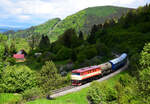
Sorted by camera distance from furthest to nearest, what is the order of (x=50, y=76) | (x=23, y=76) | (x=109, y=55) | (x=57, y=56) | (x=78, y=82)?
(x=57, y=56)
(x=109, y=55)
(x=78, y=82)
(x=23, y=76)
(x=50, y=76)

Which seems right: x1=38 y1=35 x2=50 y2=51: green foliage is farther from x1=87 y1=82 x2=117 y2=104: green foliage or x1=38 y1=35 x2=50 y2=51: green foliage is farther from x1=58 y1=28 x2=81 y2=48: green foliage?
x1=87 y1=82 x2=117 y2=104: green foliage

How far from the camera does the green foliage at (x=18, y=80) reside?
32688 mm

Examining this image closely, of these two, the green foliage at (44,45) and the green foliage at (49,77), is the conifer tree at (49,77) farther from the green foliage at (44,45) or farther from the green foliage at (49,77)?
the green foliage at (44,45)

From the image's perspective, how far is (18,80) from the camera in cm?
3288

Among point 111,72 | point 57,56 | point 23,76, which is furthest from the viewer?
point 57,56

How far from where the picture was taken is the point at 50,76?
27.2 m

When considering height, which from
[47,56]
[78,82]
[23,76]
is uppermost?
[23,76]

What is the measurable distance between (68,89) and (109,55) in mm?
40953

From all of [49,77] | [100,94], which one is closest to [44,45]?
[49,77]

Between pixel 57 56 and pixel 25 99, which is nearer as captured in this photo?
pixel 25 99

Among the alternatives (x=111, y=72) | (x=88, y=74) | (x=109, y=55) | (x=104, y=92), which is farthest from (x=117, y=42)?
(x=104, y=92)

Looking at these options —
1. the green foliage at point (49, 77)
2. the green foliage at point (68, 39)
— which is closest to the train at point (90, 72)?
the green foliage at point (49, 77)

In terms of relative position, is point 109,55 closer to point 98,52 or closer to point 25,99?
point 98,52

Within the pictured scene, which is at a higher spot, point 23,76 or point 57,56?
point 23,76
